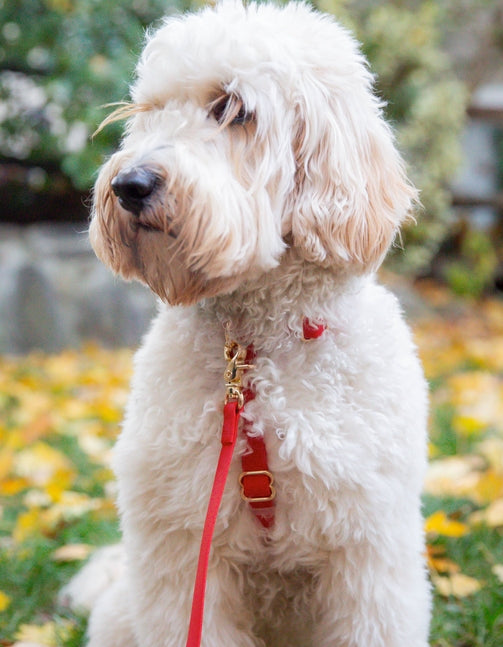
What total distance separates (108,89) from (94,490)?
2396 millimetres

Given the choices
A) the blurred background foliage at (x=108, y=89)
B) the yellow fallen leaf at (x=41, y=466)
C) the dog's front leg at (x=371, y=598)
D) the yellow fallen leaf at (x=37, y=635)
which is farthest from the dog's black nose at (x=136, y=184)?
the blurred background foliage at (x=108, y=89)

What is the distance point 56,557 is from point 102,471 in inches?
28.6

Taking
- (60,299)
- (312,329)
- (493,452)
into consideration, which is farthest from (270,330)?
(60,299)

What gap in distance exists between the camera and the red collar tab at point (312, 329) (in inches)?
77.1

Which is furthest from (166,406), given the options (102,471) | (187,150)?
(102,471)

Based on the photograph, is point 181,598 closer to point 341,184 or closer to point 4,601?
point 4,601

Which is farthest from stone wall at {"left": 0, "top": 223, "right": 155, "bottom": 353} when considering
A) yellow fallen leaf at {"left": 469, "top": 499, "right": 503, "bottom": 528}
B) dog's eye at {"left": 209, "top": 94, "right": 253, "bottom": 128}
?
dog's eye at {"left": 209, "top": 94, "right": 253, "bottom": 128}

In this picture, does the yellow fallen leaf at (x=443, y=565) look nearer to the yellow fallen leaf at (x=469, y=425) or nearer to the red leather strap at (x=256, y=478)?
the red leather strap at (x=256, y=478)

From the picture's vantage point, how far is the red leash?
1.78 meters

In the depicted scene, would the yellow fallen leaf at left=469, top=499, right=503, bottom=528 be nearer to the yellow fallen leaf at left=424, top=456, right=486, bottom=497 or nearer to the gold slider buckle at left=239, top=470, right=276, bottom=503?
the yellow fallen leaf at left=424, top=456, right=486, bottom=497

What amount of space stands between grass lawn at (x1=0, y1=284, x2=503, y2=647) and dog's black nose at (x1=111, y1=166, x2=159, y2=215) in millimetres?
1327

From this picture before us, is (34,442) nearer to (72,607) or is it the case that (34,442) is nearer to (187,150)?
(72,607)

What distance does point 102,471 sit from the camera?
3.55 metres

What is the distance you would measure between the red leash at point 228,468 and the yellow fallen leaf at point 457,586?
3.03 feet
